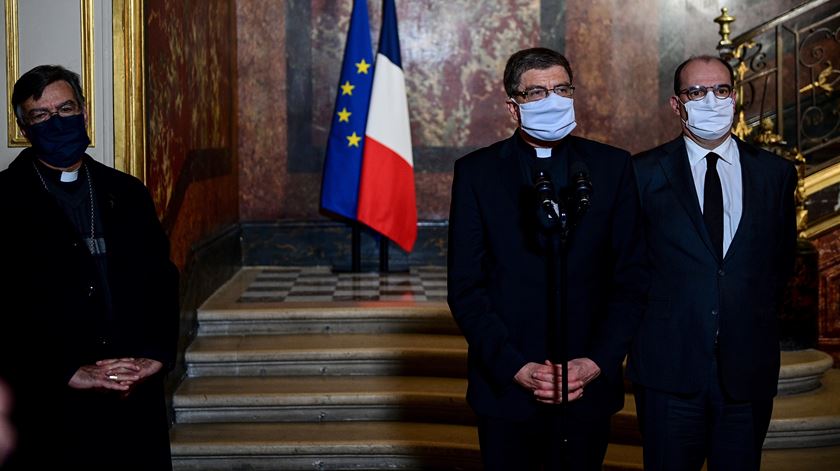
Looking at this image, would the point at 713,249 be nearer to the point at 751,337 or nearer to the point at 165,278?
the point at 751,337

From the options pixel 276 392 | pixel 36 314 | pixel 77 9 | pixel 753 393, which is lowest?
pixel 276 392

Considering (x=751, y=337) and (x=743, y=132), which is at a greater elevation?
(x=743, y=132)

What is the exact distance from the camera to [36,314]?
11.1ft

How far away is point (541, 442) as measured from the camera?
322 centimetres

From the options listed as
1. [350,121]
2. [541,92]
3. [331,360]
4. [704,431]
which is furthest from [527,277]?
[350,121]

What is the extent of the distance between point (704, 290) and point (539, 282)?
0.60m

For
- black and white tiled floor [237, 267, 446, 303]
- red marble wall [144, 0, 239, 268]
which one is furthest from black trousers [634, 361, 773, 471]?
black and white tiled floor [237, 267, 446, 303]

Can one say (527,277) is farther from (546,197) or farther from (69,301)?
(69,301)

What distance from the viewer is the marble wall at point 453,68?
28.6ft

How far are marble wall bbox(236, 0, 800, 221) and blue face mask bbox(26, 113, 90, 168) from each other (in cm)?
535

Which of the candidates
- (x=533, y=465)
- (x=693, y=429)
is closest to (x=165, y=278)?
(x=533, y=465)

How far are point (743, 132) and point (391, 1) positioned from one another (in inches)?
114

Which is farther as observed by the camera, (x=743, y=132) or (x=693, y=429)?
(x=743, y=132)

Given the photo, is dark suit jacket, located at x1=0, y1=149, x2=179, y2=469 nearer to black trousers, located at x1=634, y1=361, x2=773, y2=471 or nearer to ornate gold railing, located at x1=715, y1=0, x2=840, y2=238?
black trousers, located at x1=634, y1=361, x2=773, y2=471
